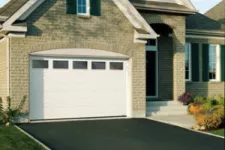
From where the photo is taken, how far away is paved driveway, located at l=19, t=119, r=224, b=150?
1023 cm

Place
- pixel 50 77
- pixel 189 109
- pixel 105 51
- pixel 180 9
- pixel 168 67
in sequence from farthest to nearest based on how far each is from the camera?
pixel 168 67
pixel 180 9
pixel 189 109
pixel 105 51
pixel 50 77

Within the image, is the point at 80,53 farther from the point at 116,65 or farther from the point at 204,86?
the point at 204,86

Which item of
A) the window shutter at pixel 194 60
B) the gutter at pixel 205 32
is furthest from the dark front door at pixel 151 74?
the gutter at pixel 205 32

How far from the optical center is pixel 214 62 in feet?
68.6

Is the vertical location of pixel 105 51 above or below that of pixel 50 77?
above

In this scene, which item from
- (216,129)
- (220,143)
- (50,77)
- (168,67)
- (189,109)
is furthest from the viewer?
(168,67)

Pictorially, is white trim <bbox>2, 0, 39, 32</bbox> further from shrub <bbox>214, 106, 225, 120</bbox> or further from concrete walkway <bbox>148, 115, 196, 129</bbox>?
shrub <bbox>214, 106, 225, 120</bbox>

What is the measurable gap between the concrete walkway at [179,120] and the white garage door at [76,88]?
162 centimetres

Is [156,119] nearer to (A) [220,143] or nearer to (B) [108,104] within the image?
(B) [108,104]

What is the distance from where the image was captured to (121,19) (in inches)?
633

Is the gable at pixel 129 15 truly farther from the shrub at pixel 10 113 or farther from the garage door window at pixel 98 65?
the shrub at pixel 10 113

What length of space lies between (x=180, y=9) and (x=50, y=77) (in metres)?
7.41

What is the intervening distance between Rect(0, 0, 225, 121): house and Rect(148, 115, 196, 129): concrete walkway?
95 centimetres

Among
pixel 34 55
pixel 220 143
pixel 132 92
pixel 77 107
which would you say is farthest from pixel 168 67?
pixel 220 143
